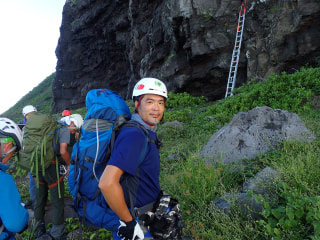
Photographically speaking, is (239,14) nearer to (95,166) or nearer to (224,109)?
(224,109)

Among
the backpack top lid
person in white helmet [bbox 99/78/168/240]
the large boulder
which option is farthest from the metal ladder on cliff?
the backpack top lid

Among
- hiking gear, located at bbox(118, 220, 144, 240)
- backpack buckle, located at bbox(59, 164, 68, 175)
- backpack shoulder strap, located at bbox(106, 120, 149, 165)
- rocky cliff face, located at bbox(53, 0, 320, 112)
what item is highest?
rocky cliff face, located at bbox(53, 0, 320, 112)

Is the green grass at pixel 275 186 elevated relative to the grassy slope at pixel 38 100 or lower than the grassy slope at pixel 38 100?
lower

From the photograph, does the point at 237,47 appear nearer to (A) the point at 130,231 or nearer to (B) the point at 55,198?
(B) the point at 55,198

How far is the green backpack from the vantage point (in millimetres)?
3469

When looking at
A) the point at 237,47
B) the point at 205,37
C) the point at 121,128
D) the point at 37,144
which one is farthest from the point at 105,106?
the point at 205,37

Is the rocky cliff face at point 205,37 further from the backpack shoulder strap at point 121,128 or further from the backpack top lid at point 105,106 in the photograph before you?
the backpack shoulder strap at point 121,128

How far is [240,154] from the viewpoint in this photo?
442cm

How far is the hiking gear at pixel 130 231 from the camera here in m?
1.66

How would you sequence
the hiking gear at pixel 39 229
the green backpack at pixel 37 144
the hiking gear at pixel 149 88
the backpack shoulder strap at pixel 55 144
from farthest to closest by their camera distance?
1. the hiking gear at pixel 39 229
2. the backpack shoulder strap at pixel 55 144
3. the green backpack at pixel 37 144
4. the hiking gear at pixel 149 88

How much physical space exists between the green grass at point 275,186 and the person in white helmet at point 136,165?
129cm

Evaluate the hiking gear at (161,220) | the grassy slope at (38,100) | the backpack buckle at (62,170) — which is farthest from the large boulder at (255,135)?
the grassy slope at (38,100)

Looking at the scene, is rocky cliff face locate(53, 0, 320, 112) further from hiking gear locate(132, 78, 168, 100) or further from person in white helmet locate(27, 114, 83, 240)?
person in white helmet locate(27, 114, 83, 240)

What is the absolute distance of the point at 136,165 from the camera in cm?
167
